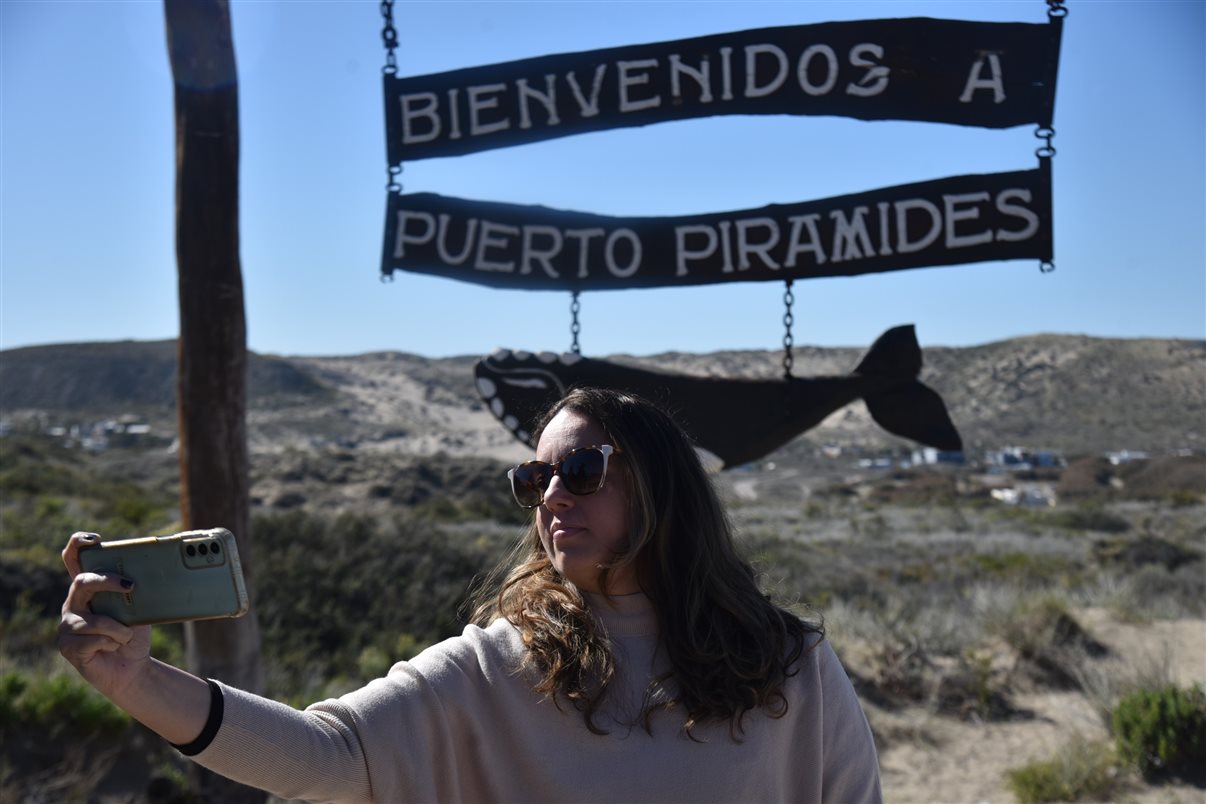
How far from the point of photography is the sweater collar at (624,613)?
6.57ft

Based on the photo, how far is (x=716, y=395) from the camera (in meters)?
4.45

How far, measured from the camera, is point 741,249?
4.36 m

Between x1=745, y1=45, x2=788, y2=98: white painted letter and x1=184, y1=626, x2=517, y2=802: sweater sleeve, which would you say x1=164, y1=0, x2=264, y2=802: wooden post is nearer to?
x1=745, y1=45, x2=788, y2=98: white painted letter

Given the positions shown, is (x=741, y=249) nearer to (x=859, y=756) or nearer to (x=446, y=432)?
(x=859, y=756)

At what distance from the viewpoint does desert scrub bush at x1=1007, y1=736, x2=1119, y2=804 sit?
20.5 feet

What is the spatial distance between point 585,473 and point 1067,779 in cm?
557

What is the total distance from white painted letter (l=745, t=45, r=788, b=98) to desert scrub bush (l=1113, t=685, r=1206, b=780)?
478 cm

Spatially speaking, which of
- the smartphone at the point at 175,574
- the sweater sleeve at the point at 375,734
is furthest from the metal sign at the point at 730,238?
the smartphone at the point at 175,574

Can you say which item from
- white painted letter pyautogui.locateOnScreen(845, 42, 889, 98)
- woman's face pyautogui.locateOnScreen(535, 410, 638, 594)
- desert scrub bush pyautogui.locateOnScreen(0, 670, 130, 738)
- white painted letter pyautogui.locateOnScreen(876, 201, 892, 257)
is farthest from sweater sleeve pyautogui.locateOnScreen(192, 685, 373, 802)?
desert scrub bush pyautogui.locateOnScreen(0, 670, 130, 738)

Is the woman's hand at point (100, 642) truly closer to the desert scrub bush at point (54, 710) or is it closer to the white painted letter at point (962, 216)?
the white painted letter at point (962, 216)

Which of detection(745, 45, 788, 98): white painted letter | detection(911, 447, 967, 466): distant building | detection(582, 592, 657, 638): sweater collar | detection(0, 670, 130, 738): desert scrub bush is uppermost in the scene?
detection(745, 45, 788, 98): white painted letter

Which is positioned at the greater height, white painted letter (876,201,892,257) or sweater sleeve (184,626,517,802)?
white painted letter (876,201,892,257)

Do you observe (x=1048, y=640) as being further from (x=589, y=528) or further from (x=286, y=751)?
(x=286, y=751)

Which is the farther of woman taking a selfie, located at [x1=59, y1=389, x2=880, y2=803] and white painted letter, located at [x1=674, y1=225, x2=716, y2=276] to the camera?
white painted letter, located at [x1=674, y1=225, x2=716, y2=276]
